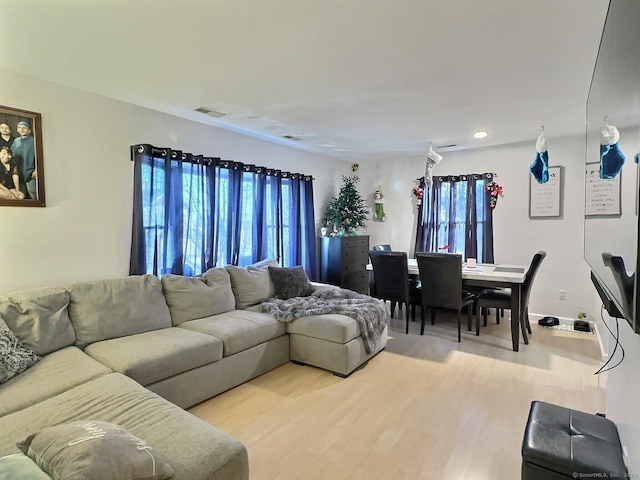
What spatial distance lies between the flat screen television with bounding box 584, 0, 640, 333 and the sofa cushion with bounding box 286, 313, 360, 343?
6.50 feet

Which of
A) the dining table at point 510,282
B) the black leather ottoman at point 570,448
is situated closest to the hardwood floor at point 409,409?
the dining table at point 510,282

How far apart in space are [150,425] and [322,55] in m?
2.24

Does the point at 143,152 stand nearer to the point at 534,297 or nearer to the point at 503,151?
the point at 503,151

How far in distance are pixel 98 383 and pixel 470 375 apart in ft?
9.17

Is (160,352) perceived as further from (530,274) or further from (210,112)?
(530,274)

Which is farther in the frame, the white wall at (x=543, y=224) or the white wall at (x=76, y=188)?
the white wall at (x=543, y=224)

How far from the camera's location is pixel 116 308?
271 cm

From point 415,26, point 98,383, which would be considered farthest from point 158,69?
point 98,383

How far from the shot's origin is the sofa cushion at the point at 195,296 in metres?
3.12

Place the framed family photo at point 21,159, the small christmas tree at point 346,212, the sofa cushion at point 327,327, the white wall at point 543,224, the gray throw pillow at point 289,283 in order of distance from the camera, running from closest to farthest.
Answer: the framed family photo at point 21,159 < the sofa cushion at point 327,327 < the gray throw pillow at point 289,283 < the white wall at point 543,224 < the small christmas tree at point 346,212

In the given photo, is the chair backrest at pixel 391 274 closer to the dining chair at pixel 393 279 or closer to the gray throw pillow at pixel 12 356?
the dining chair at pixel 393 279

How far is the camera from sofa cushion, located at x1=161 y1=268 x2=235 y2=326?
10.2 ft

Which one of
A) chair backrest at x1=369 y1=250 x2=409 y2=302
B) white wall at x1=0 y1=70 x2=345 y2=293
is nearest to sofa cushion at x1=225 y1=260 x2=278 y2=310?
white wall at x1=0 y1=70 x2=345 y2=293

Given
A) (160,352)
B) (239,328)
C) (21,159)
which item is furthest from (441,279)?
(21,159)
